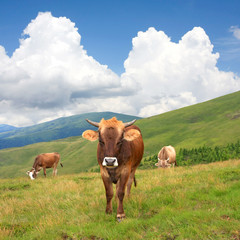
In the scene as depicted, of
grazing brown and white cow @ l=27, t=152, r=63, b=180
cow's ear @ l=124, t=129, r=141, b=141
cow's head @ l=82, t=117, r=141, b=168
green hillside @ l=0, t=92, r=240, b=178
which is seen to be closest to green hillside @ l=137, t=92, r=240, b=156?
green hillside @ l=0, t=92, r=240, b=178

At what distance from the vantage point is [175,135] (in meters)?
132

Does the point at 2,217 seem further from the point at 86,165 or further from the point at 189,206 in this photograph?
the point at 86,165

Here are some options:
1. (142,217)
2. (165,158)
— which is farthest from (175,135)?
(142,217)

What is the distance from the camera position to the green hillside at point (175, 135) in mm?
105000

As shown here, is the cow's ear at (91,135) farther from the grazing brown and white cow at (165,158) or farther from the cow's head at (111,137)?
the grazing brown and white cow at (165,158)

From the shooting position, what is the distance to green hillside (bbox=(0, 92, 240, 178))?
344 feet

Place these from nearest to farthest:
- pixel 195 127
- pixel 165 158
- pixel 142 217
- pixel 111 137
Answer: pixel 111 137, pixel 142 217, pixel 165 158, pixel 195 127

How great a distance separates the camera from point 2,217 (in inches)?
293

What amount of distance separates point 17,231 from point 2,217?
1720 millimetres

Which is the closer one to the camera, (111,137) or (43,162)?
(111,137)

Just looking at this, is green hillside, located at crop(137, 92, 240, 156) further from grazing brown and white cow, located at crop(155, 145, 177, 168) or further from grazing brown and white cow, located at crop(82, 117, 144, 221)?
grazing brown and white cow, located at crop(82, 117, 144, 221)

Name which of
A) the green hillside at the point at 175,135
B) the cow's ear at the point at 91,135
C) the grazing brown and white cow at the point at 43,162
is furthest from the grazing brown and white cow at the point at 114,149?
the green hillside at the point at 175,135

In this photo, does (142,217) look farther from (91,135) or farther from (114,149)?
(91,135)

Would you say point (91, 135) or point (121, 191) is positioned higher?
point (91, 135)
